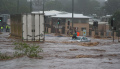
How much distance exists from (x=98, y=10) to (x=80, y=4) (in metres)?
41.4

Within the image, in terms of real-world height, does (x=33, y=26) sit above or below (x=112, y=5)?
below

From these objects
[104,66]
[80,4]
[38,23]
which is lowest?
[104,66]

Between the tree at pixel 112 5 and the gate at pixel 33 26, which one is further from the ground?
the tree at pixel 112 5

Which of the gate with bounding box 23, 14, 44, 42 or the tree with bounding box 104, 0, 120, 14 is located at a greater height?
the tree with bounding box 104, 0, 120, 14

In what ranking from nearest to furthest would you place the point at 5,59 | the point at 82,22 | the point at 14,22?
the point at 5,59
the point at 14,22
the point at 82,22

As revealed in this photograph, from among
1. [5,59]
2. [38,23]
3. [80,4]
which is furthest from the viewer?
[80,4]

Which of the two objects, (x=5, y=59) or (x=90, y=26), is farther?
(x=90, y=26)

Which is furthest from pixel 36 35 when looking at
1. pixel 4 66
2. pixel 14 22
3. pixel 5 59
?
pixel 4 66

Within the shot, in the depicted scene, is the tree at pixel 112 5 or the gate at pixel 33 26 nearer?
the gate at pixel 33 26

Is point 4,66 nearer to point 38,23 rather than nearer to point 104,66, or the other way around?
point 104,66

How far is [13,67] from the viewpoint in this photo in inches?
518

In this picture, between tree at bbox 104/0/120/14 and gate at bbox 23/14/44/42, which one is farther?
tree at bbox 104/0/120/14

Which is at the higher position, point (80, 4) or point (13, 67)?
point (80, 4)

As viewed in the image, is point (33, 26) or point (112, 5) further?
point (112, 5)
